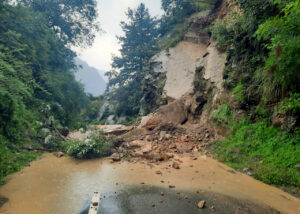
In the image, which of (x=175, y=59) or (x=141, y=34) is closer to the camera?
(x=175, y=59)

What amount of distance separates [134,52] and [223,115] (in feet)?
50.1

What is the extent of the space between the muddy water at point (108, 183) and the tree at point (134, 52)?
44.3 ft

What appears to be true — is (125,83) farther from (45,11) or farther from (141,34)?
(45,11)

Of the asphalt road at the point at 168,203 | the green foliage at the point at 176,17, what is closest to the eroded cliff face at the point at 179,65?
the green foliage at the point at 176,17

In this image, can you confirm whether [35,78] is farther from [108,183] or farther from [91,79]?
[91,79]

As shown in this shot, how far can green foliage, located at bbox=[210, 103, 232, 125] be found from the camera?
301 inches

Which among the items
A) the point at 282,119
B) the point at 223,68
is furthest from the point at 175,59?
the point at 282,119

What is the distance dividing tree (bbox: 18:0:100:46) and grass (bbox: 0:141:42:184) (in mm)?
15334

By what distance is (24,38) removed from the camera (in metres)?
11.6

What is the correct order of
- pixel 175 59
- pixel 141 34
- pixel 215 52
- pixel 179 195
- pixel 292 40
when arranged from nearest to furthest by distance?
pixel 179 195 → pixel 292 40 → pixel 215 52 → pixel 175 59 → pixel 141 34

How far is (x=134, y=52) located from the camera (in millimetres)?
20406

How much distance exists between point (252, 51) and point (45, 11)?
19.5m

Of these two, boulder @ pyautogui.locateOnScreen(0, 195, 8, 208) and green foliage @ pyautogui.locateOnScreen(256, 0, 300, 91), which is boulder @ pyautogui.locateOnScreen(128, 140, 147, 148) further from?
green foliage @ pyautogui.locateOnScreen(256, 0, 300, 91)

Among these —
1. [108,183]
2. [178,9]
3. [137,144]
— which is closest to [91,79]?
[178,9]
